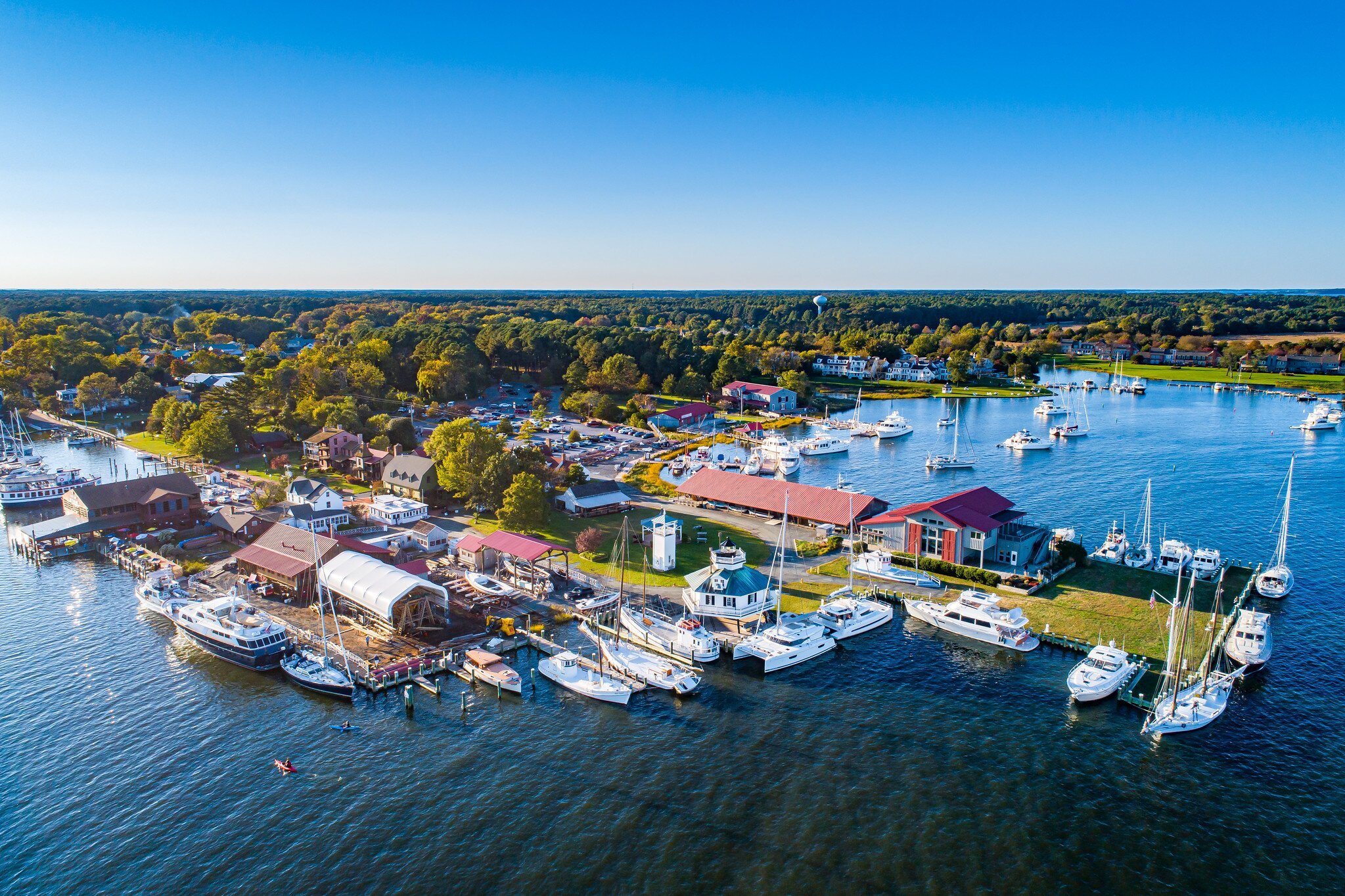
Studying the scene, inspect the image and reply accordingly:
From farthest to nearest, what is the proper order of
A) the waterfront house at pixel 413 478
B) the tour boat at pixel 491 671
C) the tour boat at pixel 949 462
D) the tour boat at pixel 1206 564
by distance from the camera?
→ the tour boat at pixel 949 462
the waterfront house at pixel 413 478
the tour boat at pixel 1206 564
the tour boat at pixel 491 671

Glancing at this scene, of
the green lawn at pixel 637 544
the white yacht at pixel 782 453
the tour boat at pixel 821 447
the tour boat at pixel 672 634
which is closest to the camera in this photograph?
the tour boat at pixel 672 634

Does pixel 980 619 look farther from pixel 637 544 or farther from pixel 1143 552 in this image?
pixel 637 544

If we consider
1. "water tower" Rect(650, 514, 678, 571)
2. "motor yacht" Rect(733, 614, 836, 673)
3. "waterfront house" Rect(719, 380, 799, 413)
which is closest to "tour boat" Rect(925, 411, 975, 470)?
"waterfront house" Rect(719, 380, 799, 413)

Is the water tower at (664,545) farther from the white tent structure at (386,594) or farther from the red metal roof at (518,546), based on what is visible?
the white tent structure at (386,594)

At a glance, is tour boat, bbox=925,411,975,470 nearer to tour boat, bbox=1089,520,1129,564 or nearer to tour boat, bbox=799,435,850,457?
tour boat, bbox=799,435,850,457

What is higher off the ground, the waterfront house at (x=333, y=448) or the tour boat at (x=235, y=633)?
the waterfront house at (x=333, y=448)

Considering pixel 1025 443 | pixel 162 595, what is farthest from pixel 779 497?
pixel 1025 443

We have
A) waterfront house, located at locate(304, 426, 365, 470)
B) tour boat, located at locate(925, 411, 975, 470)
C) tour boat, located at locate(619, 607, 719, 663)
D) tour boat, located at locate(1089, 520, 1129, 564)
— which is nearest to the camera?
tour boat, located at locate(619, 607, 719, 663)

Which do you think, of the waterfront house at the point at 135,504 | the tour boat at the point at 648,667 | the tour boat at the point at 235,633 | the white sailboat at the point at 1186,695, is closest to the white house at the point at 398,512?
the waterfront house at the point at 135,504
